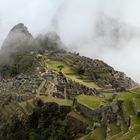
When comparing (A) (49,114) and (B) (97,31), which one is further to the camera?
(B) (97,31)

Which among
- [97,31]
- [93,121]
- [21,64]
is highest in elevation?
[97,31]

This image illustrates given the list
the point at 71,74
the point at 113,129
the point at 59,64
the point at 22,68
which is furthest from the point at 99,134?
the point at 22,68

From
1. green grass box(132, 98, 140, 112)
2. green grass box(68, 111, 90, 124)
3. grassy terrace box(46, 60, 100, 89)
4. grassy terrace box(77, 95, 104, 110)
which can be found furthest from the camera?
grassy terrace box(46, 60, 100, 89)

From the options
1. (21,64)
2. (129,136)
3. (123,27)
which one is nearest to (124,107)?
(129,136)

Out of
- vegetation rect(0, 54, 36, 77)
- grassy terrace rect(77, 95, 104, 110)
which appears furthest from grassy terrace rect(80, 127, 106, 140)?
vegetation rect(0, 54, 36, 77)

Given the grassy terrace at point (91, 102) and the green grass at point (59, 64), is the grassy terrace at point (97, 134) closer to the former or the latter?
the grassy terrace at point (91, 102)

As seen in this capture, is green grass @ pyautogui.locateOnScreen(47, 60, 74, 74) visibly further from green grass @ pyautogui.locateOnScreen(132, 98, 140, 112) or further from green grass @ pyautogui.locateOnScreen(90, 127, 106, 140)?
green grass @ pyautogui.locateOnScreen(90, 127, 106, 140)

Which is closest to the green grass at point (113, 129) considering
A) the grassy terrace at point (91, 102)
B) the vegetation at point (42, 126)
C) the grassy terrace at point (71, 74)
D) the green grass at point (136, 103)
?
the green grass at point (136, 103)

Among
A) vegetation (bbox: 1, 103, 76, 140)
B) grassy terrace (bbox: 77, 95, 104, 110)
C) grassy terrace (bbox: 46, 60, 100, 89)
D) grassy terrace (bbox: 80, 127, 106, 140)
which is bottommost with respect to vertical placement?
grassy terrace (bbox: 80, 127, 106, 140)

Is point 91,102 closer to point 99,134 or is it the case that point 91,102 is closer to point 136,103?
point 136,103

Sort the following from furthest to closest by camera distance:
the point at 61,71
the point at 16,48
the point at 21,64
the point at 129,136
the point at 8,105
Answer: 1. the point at 16,48
2. the point at 21,64
3. the point at 61,71
4. the point at 8,105
5. the point at 129,136

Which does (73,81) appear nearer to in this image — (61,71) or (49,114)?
(61,71)
